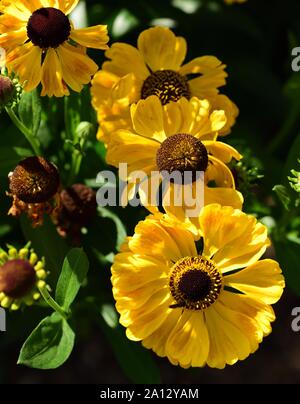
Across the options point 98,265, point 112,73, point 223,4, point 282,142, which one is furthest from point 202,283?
point 223,4

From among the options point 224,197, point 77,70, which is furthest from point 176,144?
point 77,70

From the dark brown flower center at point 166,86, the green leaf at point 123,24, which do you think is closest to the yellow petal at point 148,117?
→ the dark brown flower center at point 166,86

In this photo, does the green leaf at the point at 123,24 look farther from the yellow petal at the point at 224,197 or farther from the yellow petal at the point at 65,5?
the yellow petal at the point at 224,197

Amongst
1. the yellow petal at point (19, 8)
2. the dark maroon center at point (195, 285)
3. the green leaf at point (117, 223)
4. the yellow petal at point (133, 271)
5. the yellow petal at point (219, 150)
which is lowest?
the green leaf at point (117, 223)

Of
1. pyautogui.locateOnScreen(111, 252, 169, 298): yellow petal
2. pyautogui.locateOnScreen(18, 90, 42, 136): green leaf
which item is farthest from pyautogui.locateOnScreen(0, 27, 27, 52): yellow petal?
pyautogui.locateOnScreen(111, 252, 169, 298): yellow petal

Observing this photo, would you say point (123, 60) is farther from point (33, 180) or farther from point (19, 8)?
point (33, 180)

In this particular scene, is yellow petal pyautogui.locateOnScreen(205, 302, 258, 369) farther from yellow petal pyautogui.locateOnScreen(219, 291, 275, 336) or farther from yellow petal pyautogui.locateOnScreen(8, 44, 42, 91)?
yellow petal pyautogui.locateOnScreen(8, 44, 42, 91)

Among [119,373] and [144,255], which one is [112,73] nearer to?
[144,255]
